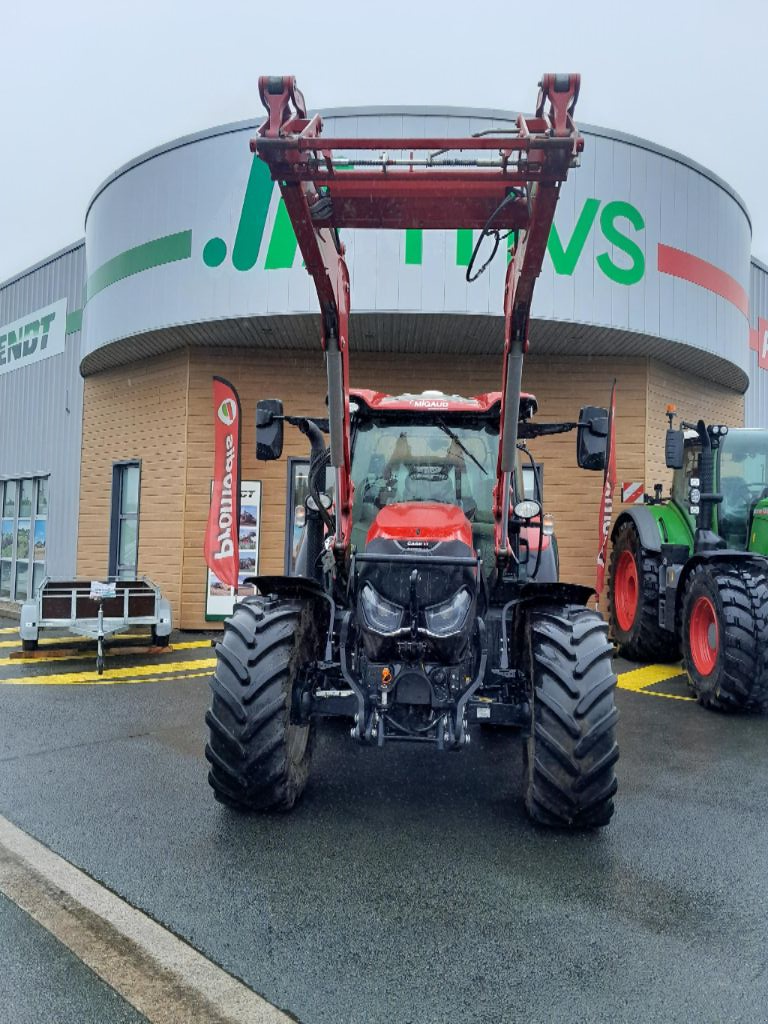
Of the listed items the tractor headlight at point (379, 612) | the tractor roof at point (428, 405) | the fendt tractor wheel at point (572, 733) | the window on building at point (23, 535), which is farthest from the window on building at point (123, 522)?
the fendt tractor wheel at point (572, 733)

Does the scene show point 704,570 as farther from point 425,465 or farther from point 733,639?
point 425,465

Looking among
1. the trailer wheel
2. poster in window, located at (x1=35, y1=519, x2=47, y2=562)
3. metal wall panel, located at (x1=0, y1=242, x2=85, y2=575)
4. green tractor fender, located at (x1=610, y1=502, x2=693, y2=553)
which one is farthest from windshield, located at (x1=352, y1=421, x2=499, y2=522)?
poster in window, located at (x1=35, y1=519, x2=47, y2=562)

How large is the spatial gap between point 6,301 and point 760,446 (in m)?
15.9

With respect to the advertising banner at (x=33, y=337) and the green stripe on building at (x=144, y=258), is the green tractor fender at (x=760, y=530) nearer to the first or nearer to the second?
the green stripe on building at (x=144, y=258)

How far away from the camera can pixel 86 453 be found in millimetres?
A: 14586

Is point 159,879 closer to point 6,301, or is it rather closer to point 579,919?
point 579,919

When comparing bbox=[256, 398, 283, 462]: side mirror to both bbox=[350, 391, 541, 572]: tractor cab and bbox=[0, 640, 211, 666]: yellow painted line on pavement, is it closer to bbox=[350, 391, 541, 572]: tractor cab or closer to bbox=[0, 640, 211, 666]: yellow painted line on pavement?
bbox=[350, 391, 541, 572]: tractor cab

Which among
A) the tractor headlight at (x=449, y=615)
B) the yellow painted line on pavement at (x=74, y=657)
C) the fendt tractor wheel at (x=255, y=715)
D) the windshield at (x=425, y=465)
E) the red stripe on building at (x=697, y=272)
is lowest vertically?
the yellow painted line on pavement at (x=74, y=657)

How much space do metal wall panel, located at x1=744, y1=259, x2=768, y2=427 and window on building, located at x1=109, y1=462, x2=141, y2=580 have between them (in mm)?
11071

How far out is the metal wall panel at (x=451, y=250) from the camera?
1032cm

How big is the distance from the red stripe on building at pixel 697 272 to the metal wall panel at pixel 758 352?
3.72m

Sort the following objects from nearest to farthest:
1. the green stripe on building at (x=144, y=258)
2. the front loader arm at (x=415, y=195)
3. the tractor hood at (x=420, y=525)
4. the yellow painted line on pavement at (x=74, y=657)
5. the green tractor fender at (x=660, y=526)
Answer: the front loader arm at (x=415, y=195) < the tractor hood at (x=420, y=525) < the green tractor fender at (x=660, y=526) < the yellow painted line on pavement at (x=74, y=657) < the green stripe on building at (x=144, y=258)

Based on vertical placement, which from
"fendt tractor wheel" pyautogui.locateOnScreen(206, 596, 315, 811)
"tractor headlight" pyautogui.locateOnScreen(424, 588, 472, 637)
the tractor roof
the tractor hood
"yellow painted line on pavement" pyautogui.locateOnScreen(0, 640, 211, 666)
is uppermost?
the tractor roof

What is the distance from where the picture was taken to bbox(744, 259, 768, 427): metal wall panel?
15.5m
